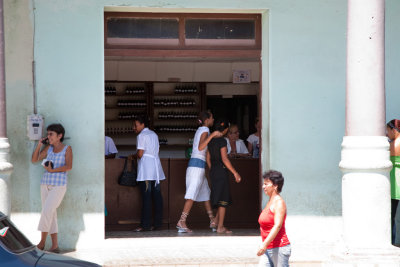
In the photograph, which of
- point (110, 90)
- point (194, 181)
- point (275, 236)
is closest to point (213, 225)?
point (194, 181)

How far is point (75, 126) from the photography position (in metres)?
A: 10.5

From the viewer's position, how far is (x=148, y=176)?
38.9 ft

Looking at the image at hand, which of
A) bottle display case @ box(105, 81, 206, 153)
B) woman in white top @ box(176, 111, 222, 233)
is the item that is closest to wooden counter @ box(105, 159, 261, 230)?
woman in white top @ box(176, 111, 222, 233)

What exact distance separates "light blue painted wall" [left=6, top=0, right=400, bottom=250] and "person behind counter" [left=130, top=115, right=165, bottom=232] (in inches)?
55.2

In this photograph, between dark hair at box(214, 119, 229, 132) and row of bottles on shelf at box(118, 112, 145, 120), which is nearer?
dark hair at box(214, 119, 229, 132)

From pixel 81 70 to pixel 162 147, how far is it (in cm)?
675

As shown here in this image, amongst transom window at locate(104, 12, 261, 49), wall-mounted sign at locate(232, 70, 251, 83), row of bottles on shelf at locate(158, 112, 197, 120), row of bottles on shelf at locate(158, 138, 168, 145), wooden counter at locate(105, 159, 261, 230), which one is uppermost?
transom window at locate(104, 12, 261, 49)

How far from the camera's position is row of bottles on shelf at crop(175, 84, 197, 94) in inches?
688

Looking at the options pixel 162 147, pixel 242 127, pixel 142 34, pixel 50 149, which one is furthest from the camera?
pixel 242 127

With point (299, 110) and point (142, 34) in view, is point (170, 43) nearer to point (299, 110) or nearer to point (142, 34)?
point (142, 34)

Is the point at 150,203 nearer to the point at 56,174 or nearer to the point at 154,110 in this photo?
the point at 56,174

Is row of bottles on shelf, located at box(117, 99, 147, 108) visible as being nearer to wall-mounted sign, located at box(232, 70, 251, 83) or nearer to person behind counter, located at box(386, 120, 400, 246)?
wall-mounted sign, located at box(232, 70, 251, 83)

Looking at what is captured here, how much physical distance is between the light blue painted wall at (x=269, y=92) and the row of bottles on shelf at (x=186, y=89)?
21.3 feet

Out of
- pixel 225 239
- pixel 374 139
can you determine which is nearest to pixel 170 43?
pixel 225 239
